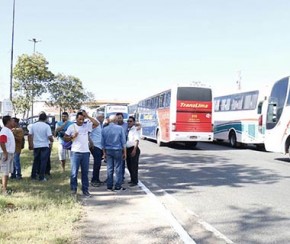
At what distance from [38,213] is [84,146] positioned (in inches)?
87.3

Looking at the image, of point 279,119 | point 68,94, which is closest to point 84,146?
point 279,119

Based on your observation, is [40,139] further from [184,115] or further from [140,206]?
[184,115]

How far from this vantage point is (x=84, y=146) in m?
8.97

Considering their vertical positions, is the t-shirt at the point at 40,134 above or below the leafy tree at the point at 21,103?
below

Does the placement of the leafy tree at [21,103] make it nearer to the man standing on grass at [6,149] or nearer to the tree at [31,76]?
the tree at [31,76]

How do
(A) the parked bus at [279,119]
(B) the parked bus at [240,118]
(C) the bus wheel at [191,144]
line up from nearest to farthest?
(A) the parked bus at [279,119]
(B) the parked bus at [240,118]
(C) the bus wheel at [191,144]

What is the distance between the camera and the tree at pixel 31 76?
139ft

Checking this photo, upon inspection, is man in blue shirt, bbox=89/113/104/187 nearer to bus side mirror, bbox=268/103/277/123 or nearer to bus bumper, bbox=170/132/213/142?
bus side mirror, bbox=268/103/277/123

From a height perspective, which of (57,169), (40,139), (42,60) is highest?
(42,60)

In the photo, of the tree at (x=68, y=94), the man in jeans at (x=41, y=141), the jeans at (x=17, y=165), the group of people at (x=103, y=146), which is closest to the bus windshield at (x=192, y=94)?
the group of people at (x=103, y=146)

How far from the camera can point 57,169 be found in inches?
519

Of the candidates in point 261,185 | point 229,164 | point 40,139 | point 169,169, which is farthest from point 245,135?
point 40,139

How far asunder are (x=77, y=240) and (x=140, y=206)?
2.50 meters

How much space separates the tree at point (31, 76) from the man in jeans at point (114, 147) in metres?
34.4
